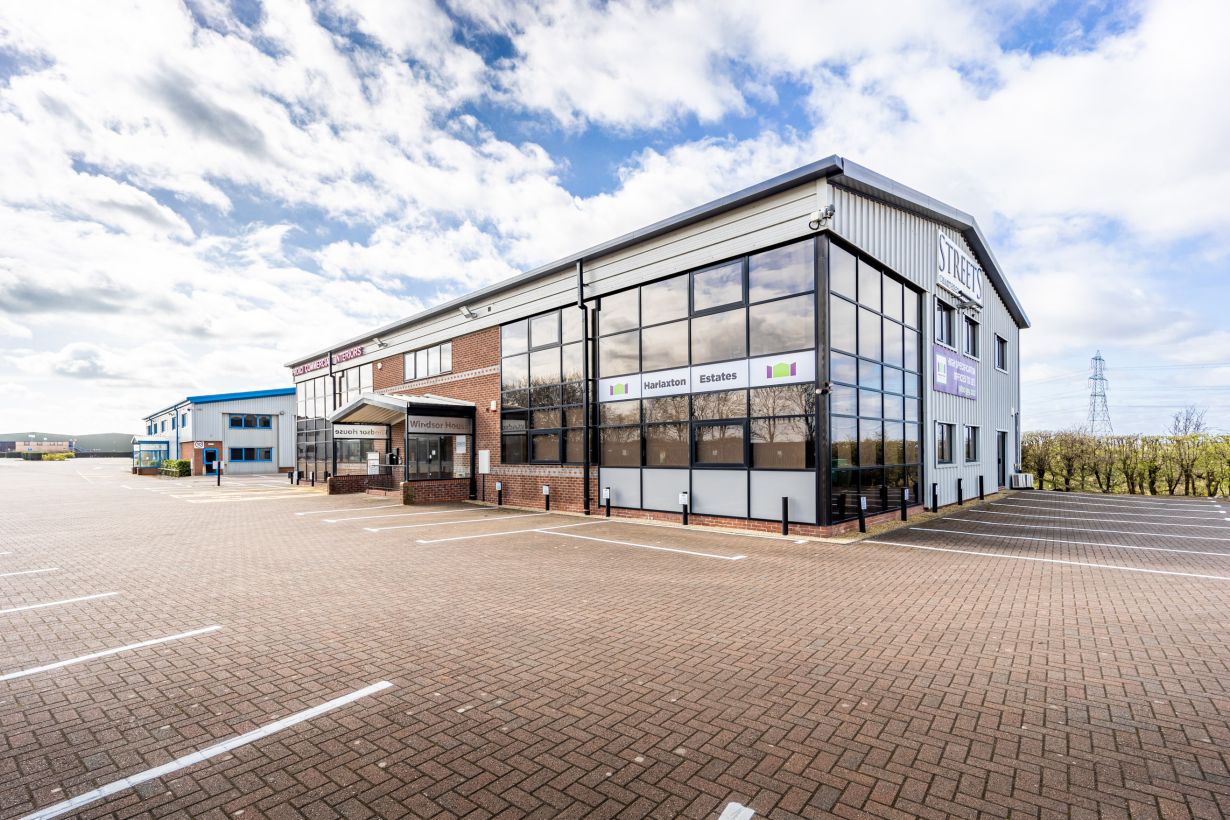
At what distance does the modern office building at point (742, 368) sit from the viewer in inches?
487

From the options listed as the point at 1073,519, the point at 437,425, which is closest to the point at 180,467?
the point at 437,425

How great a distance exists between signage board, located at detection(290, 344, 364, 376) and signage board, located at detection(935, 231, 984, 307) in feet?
82.8

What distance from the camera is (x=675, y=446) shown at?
14344 millimetres

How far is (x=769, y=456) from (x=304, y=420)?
101 feet

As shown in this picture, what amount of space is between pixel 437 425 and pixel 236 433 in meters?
34.5

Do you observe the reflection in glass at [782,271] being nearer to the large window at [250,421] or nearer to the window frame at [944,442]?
the window frame at [944,442]

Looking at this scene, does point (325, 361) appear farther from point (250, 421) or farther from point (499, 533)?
point (499, 533)

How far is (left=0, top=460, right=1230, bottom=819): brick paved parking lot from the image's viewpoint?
10.4 ft

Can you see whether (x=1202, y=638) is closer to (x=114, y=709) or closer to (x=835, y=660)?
(x=835, y=660)

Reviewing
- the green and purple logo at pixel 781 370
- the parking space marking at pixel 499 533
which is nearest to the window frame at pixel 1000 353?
the green and purple logo at pixel 781 370

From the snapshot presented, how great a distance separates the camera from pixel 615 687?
4.50m

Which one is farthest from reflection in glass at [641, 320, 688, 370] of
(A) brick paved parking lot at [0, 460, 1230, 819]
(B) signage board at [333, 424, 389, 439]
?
(B) signage board at [333, 424, 389, 439]

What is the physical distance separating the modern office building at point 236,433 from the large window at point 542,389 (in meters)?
32.8

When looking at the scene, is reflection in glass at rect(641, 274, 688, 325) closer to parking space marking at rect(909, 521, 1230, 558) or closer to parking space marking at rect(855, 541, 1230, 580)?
parking space marking at rect(855, 541, 1230, 580)
